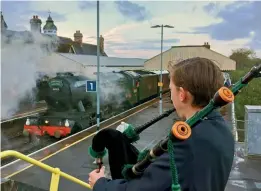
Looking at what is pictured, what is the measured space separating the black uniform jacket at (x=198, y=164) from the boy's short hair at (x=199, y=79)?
89 mm

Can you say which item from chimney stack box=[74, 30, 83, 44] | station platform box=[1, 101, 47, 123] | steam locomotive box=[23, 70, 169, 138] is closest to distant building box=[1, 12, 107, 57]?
chimney stack box=[74, 30, 83, 44]

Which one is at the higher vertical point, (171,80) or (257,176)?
(171,80)

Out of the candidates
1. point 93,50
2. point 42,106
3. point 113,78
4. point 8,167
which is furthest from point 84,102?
point 93,50

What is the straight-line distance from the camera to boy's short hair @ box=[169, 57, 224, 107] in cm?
132

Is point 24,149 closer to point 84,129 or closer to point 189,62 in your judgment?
point 84,129

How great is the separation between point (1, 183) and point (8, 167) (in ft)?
11.7

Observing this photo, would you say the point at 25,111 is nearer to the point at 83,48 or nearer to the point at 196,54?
the point at 196,54

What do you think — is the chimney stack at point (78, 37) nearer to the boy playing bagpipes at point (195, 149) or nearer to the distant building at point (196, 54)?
the distant building at point (196, 54)

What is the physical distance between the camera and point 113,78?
14.7 m

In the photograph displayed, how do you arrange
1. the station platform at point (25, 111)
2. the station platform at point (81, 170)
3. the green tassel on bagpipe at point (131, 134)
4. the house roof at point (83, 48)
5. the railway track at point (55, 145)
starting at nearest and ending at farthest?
1. the green tassel on bagpipe at point (131, 134)
2. the station platform at point (81, 170)
3. the railway track at point (55, 145)
4. the station platform at point (25, 111)
5. the house roof at point (83, 48)

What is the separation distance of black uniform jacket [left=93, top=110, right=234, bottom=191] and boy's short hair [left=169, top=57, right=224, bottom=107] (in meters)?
0.09

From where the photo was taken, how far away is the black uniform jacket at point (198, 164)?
1158mm

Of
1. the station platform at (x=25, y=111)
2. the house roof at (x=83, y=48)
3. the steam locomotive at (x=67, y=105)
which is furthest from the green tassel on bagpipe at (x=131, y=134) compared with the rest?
the house roof at (x=83, y=48)

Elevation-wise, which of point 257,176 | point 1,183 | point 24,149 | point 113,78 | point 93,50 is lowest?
point 24,149
